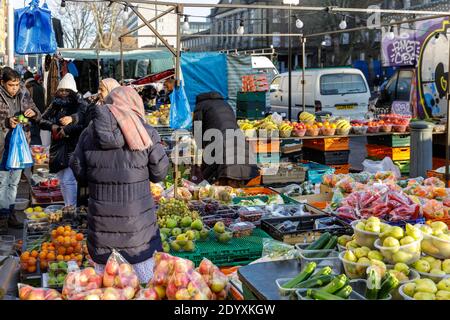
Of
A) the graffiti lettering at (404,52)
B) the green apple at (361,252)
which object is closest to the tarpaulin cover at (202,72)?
the graffiti lettering at (404,52)

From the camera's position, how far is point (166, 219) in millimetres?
5117

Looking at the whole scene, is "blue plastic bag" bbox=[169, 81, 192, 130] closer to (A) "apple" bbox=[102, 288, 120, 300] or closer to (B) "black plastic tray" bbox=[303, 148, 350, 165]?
(B) "black plastic tray" bbox=[303, 148, 350, 165]

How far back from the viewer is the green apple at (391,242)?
2.98m

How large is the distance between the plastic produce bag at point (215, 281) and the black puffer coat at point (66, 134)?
4.18 m

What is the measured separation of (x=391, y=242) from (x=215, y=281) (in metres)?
1.02

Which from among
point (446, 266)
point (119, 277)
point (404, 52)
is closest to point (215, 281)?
point (119, 277)

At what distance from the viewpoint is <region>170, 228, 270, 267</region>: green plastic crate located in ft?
14.6

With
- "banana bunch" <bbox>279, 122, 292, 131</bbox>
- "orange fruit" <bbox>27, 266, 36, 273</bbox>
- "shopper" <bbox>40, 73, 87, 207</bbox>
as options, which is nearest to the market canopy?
"banana bunch" <bbox>279, 122, 292, 131</bbox>

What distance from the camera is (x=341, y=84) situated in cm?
1614

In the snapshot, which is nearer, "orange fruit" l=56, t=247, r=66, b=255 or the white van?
"orange fruit" l=56, t=247, r=66, b=255

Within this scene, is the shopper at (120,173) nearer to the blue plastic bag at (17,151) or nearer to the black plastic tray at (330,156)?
the blue plastic bag at (17,151)

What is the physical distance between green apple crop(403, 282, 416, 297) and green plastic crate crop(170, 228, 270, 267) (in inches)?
80.7

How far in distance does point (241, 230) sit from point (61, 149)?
2.85 meters

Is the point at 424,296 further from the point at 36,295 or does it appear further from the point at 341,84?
the point at 341,84
